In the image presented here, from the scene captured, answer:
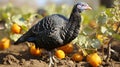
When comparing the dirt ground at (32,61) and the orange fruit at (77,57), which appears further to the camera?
the orange fruit at (77,57)

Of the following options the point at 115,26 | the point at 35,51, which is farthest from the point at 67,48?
the point at 115,26

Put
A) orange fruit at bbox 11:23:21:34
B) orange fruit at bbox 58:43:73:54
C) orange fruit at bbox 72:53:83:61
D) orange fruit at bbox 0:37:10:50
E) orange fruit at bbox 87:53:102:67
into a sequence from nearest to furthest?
orange fruit at bbox 87:53:102:67 → orange fruit at bbox 72:53:83:61 → orange fruit at bbox 58:43:73:54 → orange fruit at bbox 11:23:21:34 → orange fruit at bbox 0:37:10:50

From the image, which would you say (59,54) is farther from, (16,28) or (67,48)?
(16,28)

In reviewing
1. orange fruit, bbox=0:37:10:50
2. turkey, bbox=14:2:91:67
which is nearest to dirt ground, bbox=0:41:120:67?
turkey, bbox=14:2:91:67

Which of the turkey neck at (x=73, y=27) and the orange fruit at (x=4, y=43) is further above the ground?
the turkey neck at (x=73, y=27)

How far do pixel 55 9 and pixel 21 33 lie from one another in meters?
2.75

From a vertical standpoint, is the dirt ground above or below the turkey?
below

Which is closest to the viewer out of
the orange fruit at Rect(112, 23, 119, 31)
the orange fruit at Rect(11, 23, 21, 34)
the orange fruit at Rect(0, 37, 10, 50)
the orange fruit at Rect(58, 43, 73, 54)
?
the orange fruit at Rect(112, 23, 119, 31)

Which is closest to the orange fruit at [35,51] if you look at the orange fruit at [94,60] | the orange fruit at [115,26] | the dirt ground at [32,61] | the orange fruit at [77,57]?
the dirt ground at [32,61]

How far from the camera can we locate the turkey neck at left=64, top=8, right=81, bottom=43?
4.95 meters

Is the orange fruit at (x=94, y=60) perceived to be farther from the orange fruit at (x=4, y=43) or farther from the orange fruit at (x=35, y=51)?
the orange fruit at (x=4, y=43)

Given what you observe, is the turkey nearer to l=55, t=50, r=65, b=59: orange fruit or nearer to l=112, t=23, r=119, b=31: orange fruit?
l=55, t=50, r=65, b=59: orange fruit

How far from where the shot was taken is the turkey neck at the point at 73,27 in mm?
4945

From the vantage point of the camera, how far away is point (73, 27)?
195 inches
